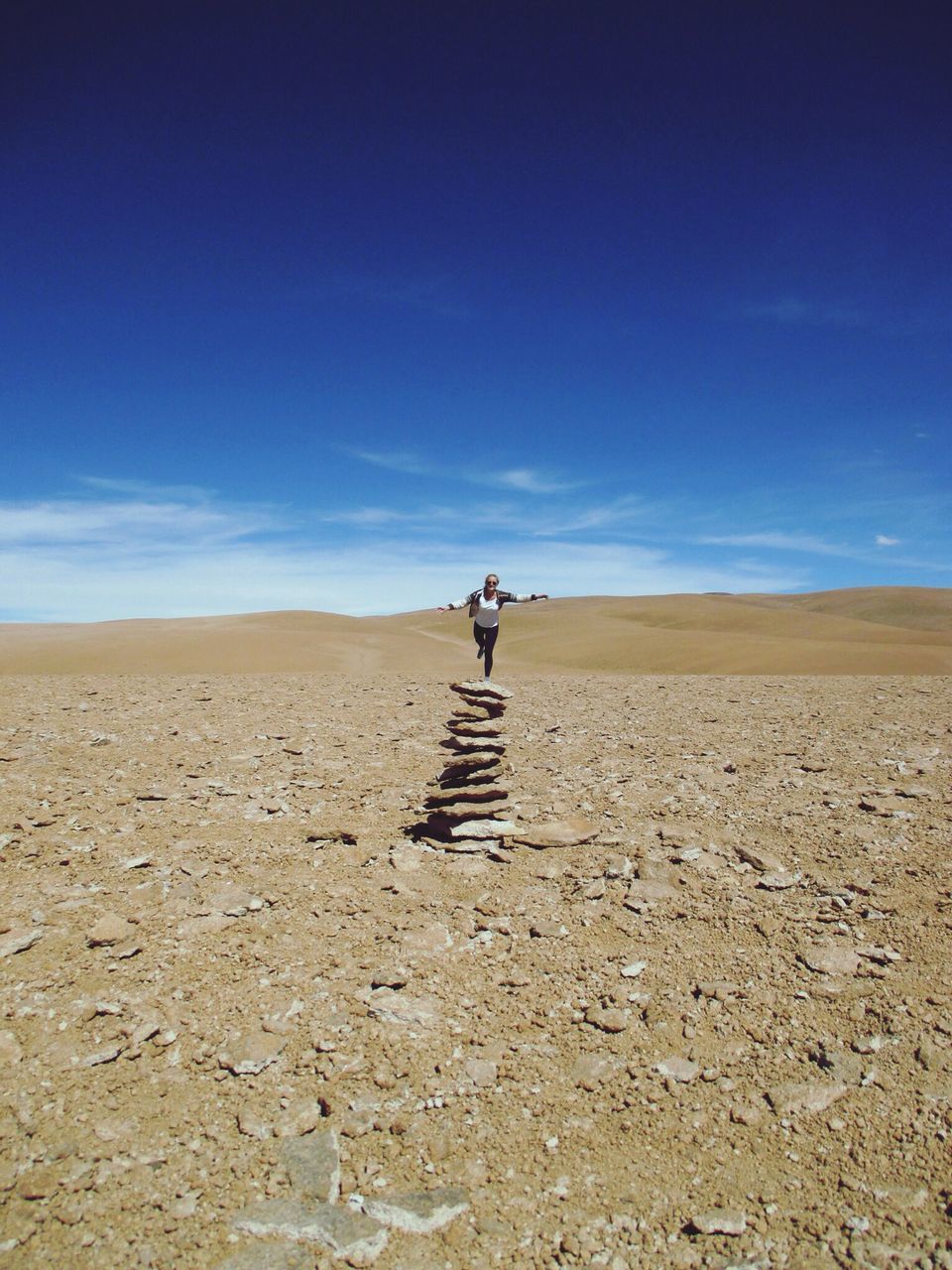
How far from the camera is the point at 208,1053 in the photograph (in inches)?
157

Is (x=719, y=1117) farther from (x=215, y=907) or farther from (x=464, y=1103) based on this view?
(x=215, y=907)

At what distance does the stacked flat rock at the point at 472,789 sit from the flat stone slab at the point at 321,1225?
362cm

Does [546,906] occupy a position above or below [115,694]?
below

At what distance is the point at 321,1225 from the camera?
3018 mm

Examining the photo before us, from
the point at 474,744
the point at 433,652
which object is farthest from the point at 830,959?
the point at 433,652

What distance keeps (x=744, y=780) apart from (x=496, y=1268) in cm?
635

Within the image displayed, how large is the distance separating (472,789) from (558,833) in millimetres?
1080

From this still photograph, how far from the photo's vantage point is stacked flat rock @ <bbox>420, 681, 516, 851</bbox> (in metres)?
6.88

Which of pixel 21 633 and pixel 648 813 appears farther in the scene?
pixel 21 633

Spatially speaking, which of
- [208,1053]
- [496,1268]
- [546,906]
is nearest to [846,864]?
[546,906]

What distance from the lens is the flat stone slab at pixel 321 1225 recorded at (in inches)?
116

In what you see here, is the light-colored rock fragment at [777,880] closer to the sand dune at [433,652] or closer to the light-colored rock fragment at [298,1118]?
the light-colored rock fragment at [298,1118]

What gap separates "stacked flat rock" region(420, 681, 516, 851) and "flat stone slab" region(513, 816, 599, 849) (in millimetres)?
216

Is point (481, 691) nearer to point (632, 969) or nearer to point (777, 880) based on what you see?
point (777, 880)
